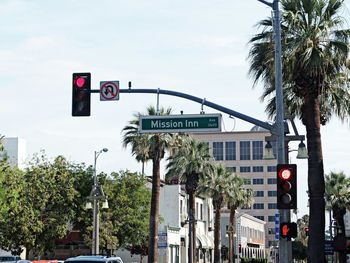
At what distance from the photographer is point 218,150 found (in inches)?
6585

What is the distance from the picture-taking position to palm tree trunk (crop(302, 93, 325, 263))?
26.1 meters

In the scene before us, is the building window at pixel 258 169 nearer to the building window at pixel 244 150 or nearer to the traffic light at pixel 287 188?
the building window at pixel 244 150

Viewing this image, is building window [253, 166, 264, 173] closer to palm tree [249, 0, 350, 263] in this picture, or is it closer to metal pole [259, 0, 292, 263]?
palm tree [249, 0, 350, 263]

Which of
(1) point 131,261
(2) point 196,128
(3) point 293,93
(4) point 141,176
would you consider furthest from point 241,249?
(2) point 196,128

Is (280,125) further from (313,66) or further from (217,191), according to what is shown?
(217,191)

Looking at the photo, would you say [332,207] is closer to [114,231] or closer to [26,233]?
[114,231]

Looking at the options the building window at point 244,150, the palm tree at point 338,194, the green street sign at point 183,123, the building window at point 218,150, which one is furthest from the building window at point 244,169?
the green street sign at point 183,123

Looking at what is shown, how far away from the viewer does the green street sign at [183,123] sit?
20328 mm

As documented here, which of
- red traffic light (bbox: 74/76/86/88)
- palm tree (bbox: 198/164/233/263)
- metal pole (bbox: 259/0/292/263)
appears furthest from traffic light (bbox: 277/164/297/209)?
palm tree (bbox: 198/164/233/263)

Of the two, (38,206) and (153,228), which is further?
(38,206)

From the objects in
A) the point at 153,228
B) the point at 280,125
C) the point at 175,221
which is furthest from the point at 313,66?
the point at 175,221

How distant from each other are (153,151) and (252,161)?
120 m

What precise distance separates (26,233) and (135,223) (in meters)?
11.3

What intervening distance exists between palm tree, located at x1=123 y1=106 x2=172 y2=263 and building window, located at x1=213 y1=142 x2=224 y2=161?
117198 millimetres
